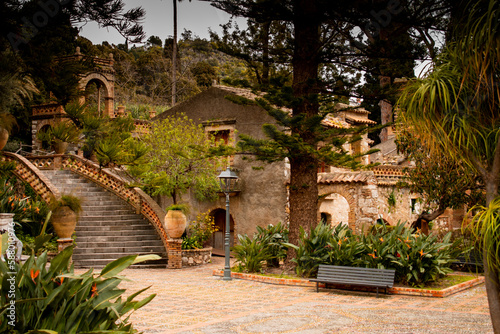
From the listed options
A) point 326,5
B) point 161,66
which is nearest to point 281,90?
point 326,5

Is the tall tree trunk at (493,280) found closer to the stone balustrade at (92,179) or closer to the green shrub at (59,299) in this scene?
the green shrub at (59,299)

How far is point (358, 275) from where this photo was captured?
1027cm

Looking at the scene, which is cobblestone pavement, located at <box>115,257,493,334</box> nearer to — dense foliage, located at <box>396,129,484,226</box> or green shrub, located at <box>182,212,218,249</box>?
dense foliage, located at <box>396,129,484,226</box>

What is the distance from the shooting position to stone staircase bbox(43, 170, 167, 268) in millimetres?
15500

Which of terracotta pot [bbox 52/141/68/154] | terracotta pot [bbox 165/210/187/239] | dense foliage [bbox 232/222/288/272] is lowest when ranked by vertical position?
dense foliage [bbox 232/222/288/272]

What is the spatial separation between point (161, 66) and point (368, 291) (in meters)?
33.9

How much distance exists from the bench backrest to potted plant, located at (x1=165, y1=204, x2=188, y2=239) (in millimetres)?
6219

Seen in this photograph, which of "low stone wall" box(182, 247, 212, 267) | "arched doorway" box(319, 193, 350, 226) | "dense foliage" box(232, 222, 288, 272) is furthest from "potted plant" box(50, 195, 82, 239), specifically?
"arched doorway" box(319, 193, 350, 226)

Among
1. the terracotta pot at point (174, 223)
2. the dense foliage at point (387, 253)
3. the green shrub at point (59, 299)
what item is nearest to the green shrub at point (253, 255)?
the dense foliage at point (387, 253)

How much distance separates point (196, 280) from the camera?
12.7 meters

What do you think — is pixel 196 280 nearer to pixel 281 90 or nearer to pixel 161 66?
pixel 281 90

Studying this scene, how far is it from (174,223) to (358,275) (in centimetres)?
714

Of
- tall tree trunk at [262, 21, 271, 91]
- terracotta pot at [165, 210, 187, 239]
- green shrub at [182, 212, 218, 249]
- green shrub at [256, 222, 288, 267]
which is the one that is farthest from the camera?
green shrub at [182, 212, 218, 249]

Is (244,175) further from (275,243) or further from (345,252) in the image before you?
(345,252)
